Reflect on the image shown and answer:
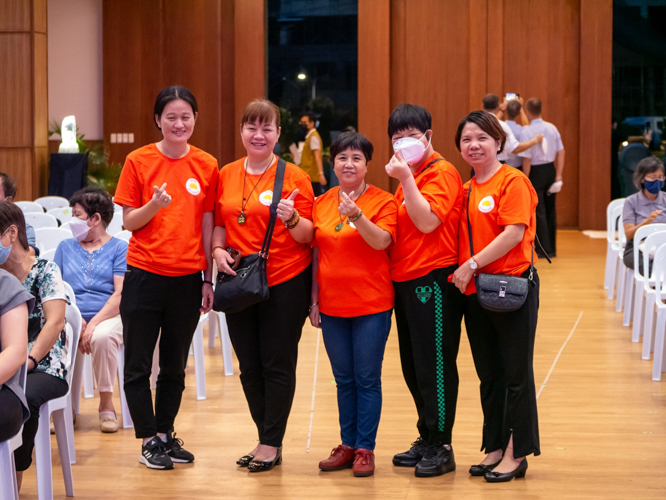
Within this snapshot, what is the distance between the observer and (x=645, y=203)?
654 cm

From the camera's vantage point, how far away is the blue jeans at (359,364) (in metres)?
3.49

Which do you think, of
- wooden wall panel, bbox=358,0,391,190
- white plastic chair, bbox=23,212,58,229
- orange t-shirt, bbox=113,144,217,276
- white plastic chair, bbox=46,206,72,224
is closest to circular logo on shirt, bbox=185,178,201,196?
orange t-shirt, bbox=113,144,217,276

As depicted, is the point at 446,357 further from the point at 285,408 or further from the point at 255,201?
the point at 255,201

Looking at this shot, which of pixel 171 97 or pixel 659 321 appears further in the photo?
pixel 659 321

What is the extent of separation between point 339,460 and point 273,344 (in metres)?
0.59

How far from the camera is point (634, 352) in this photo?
229 inches

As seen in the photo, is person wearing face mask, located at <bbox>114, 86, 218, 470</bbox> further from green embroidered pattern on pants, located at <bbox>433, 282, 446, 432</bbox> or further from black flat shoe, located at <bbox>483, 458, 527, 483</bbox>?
black flat shoe, located at <bbox>483, 458, 527, 483</bbox>

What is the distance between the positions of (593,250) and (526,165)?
1701 mm

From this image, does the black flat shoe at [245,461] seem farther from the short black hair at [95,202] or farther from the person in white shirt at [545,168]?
the person in white shirt at [545,168]

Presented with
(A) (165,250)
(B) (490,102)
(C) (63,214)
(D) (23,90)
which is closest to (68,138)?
(D) (23,90)

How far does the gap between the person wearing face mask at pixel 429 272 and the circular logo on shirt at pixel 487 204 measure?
0.11 meters

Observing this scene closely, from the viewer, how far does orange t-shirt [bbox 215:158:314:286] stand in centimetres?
350

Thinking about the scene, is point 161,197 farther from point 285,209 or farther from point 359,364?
point 359,364

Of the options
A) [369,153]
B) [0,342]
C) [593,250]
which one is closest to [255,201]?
[369,153]
